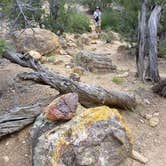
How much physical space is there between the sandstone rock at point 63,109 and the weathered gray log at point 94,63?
160 inches

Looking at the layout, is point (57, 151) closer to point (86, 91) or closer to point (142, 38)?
point (86, 91)

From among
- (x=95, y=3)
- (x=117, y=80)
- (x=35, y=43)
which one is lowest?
(x=95, y=3)

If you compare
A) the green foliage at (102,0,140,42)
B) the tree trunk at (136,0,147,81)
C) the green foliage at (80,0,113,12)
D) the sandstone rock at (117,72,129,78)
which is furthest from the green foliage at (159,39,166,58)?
the green foliage at (80,0,113,12)

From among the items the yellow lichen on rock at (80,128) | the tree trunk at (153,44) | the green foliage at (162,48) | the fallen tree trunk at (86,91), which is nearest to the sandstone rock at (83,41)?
the green foliage at (162,48)

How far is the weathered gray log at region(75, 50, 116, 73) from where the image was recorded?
9.30m

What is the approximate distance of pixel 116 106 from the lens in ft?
21.1

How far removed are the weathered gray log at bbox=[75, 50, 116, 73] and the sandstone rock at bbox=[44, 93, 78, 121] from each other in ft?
13.3

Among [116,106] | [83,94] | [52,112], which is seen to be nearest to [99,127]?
[52,112]

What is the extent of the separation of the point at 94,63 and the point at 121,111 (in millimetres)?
2992

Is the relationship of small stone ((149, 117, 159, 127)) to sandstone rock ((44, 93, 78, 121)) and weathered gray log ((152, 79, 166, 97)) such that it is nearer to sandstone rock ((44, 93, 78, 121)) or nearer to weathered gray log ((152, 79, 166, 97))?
weathered gray log ((152, 79, 166, 97))

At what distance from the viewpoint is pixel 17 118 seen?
5.58 m

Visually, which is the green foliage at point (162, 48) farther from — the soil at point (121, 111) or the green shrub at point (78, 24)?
the green shrub at point (78, 24)

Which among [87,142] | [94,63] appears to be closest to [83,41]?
[94,63]

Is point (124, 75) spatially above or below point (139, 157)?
below
